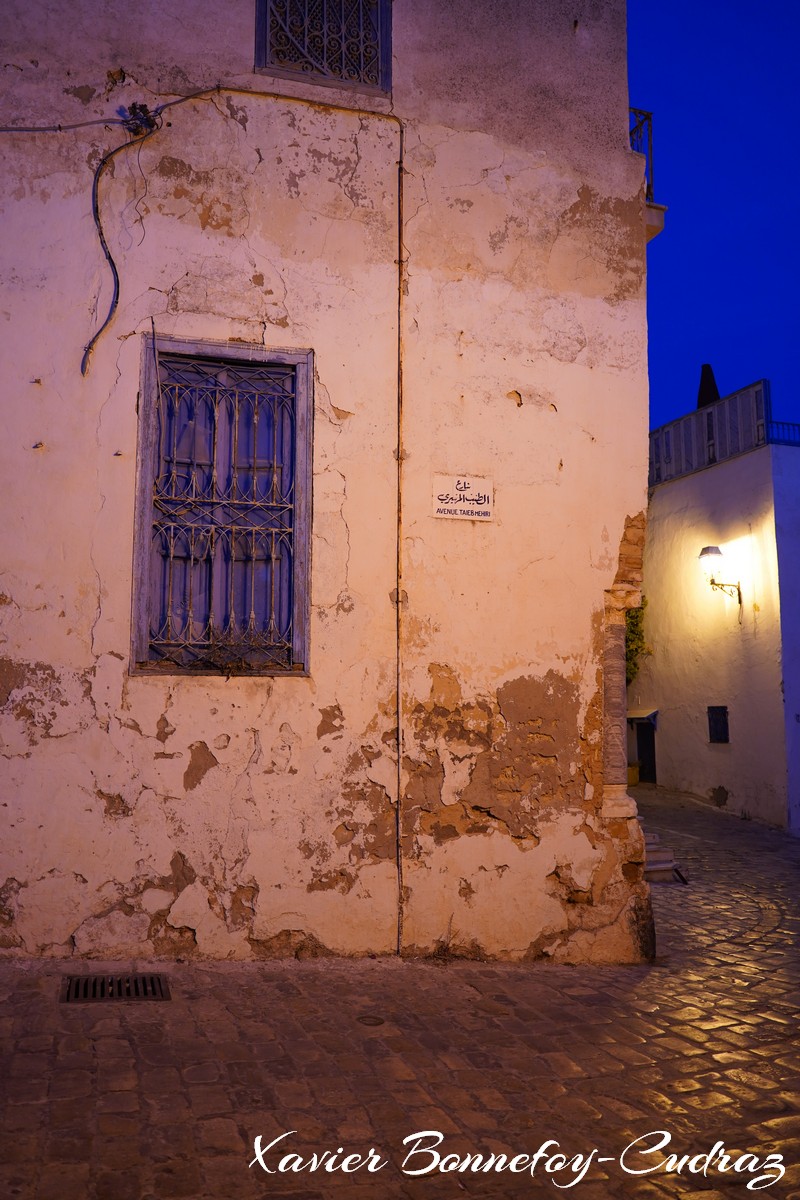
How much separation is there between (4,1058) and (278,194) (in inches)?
185

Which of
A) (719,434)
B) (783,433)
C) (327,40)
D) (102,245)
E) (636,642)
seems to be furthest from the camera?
(636,642)

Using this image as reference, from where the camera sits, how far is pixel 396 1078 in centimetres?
384

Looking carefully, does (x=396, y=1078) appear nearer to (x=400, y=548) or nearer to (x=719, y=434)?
(x=400, y=548)

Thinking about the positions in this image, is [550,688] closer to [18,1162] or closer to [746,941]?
[746,941]

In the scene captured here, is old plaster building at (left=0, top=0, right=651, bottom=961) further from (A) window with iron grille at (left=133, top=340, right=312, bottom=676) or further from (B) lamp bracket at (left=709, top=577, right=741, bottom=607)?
(B) lamp bracket at (left=709, top=577, right=741, bottom=607)

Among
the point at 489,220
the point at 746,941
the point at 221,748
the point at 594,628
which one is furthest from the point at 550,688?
the point at 489,220

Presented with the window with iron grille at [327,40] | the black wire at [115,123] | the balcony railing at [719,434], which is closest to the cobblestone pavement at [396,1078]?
the black wire at [115,123]

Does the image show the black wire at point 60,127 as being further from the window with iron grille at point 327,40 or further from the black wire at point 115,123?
the window with iron grille at point 327,40

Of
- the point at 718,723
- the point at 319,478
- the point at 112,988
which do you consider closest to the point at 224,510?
the point at 319,478

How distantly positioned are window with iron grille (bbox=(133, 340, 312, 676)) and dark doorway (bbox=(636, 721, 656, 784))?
1312 centimetres

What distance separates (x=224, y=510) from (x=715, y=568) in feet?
36.8

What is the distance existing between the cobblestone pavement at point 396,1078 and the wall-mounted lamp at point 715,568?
9.88 meters

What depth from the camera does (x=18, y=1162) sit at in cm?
298

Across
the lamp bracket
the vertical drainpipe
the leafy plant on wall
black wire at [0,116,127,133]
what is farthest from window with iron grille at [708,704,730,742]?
black wire at [0,116,127,133]
